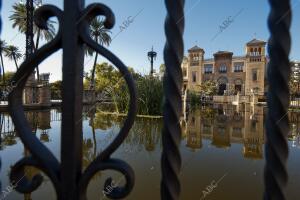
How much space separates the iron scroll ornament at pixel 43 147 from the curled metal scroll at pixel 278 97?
39cm

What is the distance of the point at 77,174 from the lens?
72 cm

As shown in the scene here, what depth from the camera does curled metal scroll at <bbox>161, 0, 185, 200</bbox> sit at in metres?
0.64

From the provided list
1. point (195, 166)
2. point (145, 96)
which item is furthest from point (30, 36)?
point (195, 166)

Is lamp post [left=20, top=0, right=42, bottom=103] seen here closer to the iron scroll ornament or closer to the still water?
the still water

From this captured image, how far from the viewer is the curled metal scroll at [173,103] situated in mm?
642

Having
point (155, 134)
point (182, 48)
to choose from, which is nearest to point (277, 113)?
point (182, 48)

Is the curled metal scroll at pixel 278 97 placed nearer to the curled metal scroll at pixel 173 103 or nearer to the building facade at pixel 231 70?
the curled metal scroll at pixel 173 103

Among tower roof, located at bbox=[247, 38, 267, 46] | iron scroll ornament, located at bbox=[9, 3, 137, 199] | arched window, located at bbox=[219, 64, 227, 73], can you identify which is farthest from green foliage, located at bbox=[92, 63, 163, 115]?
tower roof, located at bbox=[247, 38, 267, 46]

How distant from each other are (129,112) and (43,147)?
340mm

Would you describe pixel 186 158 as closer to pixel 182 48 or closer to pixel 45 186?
pixel 45 186

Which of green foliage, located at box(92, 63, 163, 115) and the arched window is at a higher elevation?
the arched window

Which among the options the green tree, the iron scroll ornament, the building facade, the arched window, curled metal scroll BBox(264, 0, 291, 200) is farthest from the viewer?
the arched window

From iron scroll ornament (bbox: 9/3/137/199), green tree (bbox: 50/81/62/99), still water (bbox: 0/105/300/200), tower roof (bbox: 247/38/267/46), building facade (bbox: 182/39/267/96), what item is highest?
tower roof (bbox: 247/38/267/46)

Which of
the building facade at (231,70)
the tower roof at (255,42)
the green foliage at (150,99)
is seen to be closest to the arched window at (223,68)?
the building facade at (231,70)
